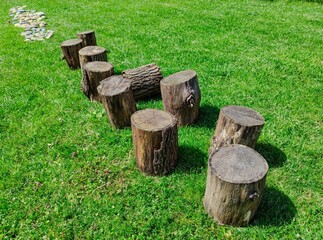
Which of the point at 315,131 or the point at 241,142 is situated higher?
the point at 241,142

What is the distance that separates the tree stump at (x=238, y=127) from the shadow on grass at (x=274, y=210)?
75 cm

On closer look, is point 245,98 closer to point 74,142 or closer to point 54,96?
point 74,142

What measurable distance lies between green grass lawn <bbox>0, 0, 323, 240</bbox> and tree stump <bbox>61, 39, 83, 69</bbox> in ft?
0.79

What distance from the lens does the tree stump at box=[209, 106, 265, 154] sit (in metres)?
3.98

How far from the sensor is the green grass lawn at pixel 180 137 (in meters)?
3.64

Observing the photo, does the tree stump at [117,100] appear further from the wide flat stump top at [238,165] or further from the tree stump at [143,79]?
the wide flat stump top at [238,165]

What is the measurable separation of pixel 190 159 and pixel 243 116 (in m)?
1.00

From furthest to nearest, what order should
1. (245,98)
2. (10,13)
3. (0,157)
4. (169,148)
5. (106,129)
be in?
(10,13) < (245,98) < (106,129) < (0,157) < (169,148)

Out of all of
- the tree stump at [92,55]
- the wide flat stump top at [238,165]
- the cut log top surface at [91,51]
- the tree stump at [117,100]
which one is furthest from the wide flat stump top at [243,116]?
the cut log top surface at [91,51]

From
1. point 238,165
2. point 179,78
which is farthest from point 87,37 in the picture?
point 238,165

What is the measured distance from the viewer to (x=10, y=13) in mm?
11672

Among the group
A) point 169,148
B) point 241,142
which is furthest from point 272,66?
point 169,148

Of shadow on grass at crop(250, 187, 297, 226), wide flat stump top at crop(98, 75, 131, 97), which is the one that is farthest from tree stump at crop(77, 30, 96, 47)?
shadow on grass at crop(250, 187, 297, 226)

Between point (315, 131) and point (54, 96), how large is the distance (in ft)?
16.4
